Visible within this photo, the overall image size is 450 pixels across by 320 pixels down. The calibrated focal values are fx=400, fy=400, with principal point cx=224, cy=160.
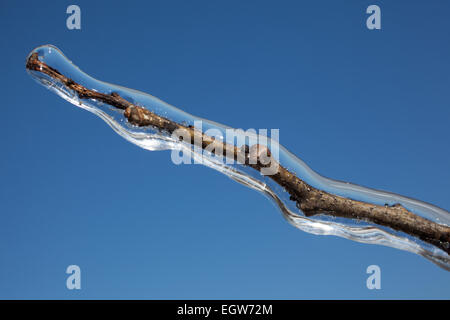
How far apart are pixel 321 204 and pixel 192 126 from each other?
0.36 meters

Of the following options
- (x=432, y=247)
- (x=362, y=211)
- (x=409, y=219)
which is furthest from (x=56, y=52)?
(x=432, y=247)

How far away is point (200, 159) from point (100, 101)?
0.28 m

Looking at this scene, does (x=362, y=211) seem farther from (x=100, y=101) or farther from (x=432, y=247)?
(x=100, y=101)

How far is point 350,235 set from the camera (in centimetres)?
102

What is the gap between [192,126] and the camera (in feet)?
3.10

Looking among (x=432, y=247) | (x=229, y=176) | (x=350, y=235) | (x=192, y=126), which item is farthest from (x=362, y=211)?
(x=192, y=126)

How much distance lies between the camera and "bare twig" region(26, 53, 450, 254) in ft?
3.05

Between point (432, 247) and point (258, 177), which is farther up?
point (258, 177)

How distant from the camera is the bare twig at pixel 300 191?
93 centimetres

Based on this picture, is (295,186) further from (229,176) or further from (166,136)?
(166,136)

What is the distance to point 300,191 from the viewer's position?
3.10 ft
